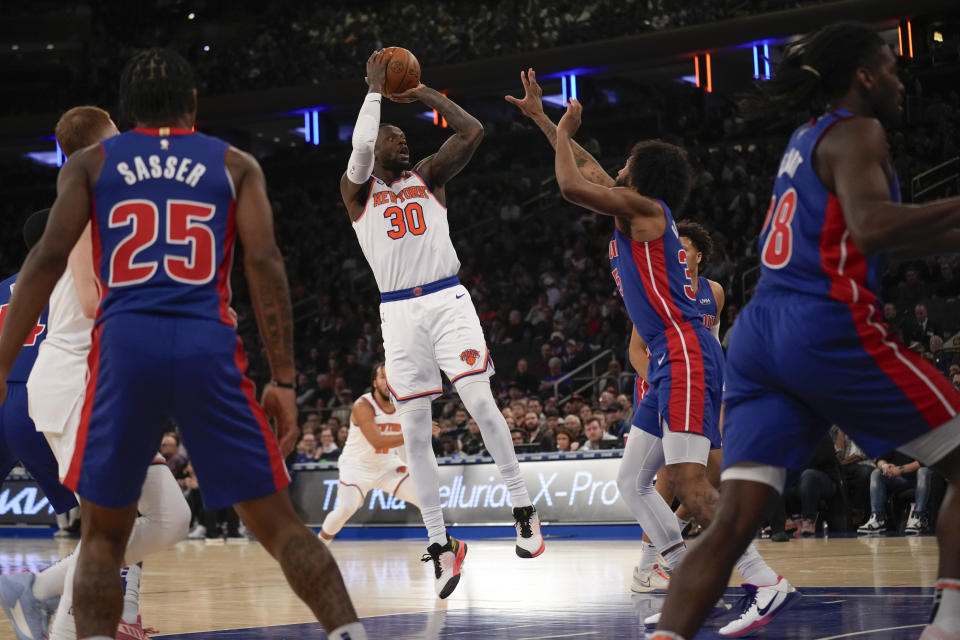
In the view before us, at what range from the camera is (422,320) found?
6535mm

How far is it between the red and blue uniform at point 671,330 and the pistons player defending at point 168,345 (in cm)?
248

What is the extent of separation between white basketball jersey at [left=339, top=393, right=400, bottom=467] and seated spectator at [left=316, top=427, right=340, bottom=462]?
3.94 m

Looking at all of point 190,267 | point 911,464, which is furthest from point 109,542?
point 911,464

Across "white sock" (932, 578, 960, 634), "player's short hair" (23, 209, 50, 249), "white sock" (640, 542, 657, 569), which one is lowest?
"white sock" (640, 542, 657, 569)

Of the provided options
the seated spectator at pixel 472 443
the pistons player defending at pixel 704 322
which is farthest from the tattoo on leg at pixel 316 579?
the seated spectator at pixel 472 443

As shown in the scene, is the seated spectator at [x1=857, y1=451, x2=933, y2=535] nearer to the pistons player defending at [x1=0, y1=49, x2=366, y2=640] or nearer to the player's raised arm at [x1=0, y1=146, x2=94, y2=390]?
the pistons player defending at [x1=0, y1=49, x2=366, y2=640]

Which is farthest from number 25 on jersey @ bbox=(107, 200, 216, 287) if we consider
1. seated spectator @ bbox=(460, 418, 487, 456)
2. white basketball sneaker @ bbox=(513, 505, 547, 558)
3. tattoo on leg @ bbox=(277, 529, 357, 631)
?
seated spectator @ bbox=(460, 418, 487, 456)

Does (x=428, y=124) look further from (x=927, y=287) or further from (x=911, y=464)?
(x=911, y=464)

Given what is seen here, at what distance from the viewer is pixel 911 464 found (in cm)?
1143

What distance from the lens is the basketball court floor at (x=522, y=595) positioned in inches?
202

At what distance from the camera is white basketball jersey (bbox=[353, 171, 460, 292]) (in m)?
6.54

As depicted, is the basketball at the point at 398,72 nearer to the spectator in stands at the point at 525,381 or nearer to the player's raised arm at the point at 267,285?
the player's raised arm at the point at 267,285

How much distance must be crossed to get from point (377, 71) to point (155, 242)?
3494 mm

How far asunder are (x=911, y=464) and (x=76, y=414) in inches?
368
